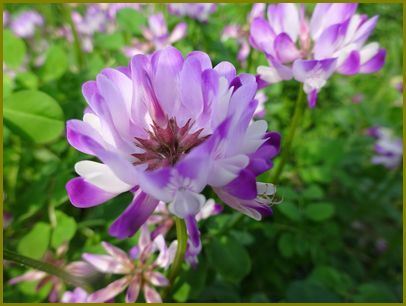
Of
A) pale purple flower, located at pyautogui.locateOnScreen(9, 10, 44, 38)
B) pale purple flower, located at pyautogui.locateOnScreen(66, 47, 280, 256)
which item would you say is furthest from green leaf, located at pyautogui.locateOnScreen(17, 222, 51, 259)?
pale purple flower, located at pyautogui.locateOnScreen(9, 10, 44, 38)

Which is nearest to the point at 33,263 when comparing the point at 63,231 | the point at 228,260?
the point at 63,231

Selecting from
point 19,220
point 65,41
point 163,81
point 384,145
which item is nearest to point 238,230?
point 19,220

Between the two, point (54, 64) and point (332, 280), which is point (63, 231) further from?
point (332, 280)

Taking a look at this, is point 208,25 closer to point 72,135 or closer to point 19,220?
point 19,220

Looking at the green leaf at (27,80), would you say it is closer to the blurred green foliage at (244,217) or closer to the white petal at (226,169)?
the blurred green foliage at (244,217)

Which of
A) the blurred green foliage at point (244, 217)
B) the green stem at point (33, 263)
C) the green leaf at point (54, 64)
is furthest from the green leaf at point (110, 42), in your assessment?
the green stem at point (33, 263)

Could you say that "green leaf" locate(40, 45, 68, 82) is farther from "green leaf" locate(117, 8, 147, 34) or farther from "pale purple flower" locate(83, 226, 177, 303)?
"pale purple flower" locate(83, 226, 177, 303)
